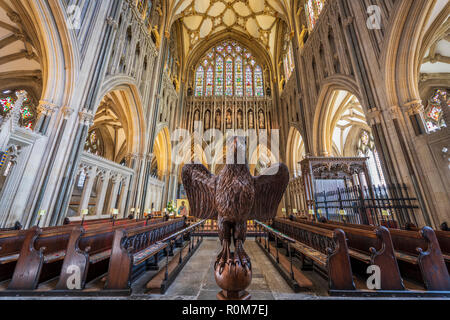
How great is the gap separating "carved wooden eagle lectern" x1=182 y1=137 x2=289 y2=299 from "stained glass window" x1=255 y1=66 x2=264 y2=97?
48.7 ft

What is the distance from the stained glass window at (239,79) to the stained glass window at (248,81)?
1.26ft

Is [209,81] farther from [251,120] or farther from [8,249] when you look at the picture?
[8,249]

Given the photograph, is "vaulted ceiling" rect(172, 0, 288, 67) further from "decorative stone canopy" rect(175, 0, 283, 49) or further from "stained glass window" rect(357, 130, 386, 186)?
"stained glass window" rect(357, 130, 386, 186)

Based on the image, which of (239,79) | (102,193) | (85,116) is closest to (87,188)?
(102,193)

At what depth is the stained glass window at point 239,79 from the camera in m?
14.9

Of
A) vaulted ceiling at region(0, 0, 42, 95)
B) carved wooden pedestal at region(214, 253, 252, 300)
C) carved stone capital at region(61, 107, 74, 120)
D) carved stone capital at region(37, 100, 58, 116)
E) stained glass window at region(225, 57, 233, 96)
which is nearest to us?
carved wooden pedestal at region(214, 253, 252, 300)

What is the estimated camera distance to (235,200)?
1.17m

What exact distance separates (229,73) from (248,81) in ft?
6.22

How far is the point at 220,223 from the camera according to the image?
1.21 metres

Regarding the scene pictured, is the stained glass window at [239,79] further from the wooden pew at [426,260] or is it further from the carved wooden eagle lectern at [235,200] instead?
the carved wooden eagle lectern at [235,200]

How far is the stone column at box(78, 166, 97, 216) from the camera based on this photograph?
18.6ft

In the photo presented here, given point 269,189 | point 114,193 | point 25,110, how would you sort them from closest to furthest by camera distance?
point 269,189, point 114,193, point 25,110

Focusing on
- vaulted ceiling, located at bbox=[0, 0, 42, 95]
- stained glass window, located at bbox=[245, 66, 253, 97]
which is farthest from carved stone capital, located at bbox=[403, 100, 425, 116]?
vaulted ceiling, located at bbox=[0, 0, 42, 95]

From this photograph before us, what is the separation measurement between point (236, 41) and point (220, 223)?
19.3 m
